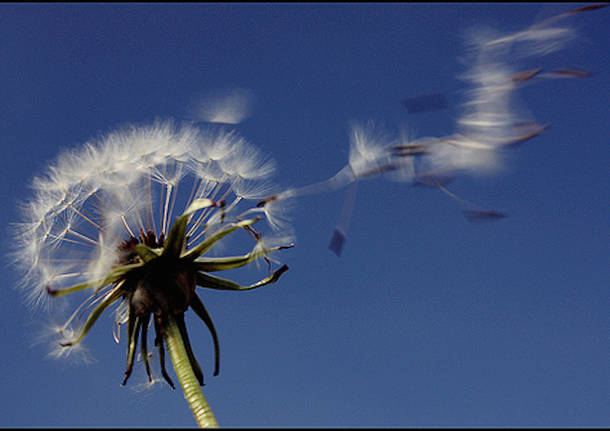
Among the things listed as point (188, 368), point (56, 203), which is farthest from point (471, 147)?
point (56, 203)

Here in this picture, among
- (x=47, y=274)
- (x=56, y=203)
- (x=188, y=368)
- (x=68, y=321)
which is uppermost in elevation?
(x=56, y=203)

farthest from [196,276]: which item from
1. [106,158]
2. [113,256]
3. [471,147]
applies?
[471,147]

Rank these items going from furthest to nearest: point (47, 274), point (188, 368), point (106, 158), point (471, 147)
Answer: point (106, 158) < point (47, 274) < point (188, 368) < point (471, 147)

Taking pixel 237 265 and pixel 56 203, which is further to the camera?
pixel 56 203

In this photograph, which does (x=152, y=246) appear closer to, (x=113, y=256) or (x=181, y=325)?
(x=113, y=256)

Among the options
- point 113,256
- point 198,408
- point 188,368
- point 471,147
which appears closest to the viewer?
point 471,147

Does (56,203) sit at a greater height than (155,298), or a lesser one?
greater

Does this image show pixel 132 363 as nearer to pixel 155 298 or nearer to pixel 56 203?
pixel 155 298
